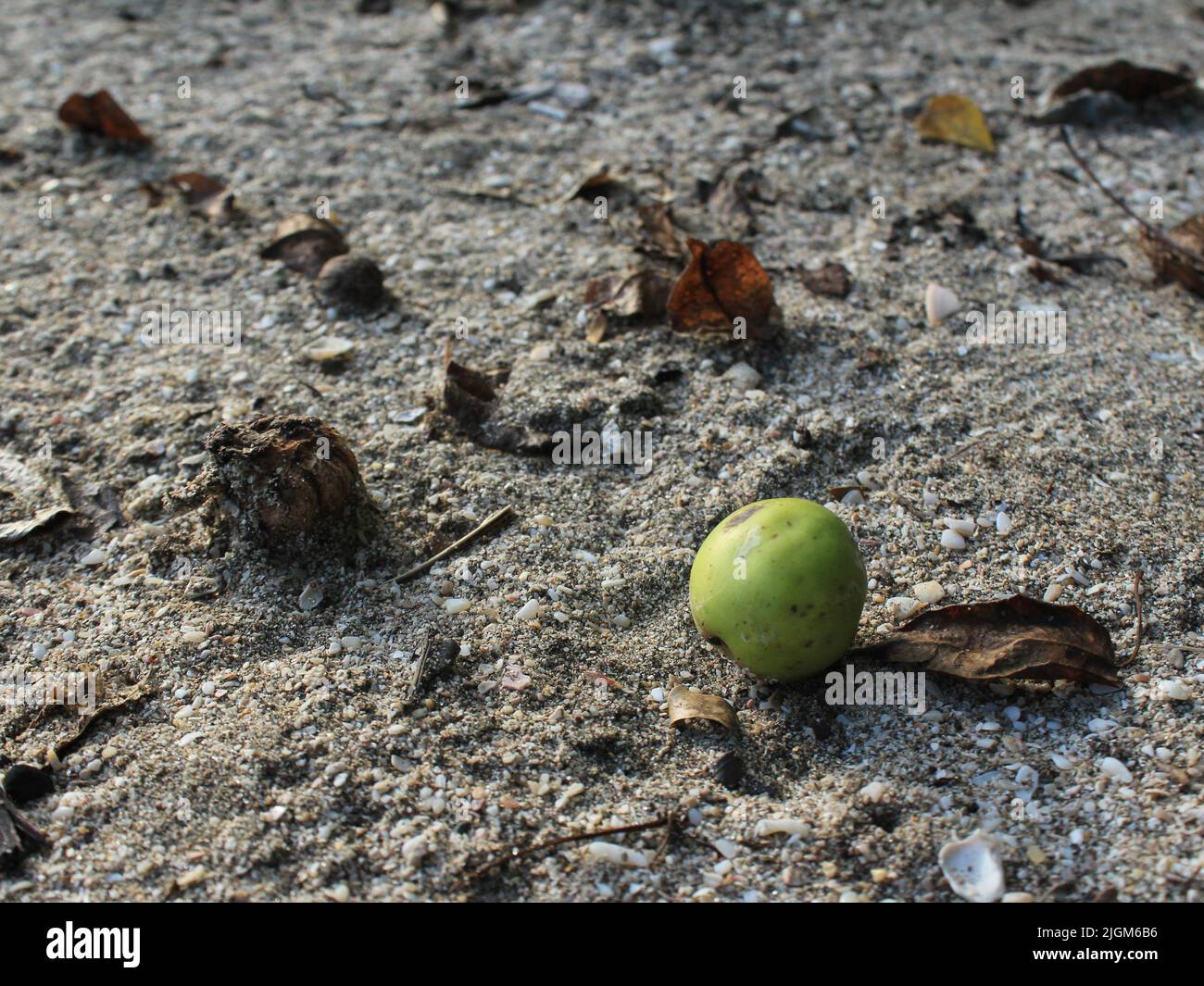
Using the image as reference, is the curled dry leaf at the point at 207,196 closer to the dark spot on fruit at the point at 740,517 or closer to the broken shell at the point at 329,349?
the broken shell at the point at 329,349

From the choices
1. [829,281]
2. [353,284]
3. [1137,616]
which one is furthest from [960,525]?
[353,284]

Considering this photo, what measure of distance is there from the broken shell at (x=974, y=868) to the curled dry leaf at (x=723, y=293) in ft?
6.23

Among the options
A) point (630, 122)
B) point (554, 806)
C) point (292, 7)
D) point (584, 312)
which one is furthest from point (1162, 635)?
point (292, 7)

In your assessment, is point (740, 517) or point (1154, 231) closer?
point (740, 517)

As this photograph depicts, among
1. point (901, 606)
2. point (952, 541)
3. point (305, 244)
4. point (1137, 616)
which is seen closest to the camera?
point (1137, 616)

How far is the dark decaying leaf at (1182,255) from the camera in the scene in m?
4.06

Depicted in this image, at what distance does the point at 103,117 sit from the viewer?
16.4ft

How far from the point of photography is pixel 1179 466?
331 centimetres

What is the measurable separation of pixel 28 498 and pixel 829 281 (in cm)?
270

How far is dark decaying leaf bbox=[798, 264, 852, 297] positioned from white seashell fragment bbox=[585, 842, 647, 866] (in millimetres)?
2299

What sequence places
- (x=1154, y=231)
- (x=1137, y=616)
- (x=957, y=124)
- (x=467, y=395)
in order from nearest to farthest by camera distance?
(x=1137, y=616), (x=467, y=395), (x=1154, y=231), (x=957, y=124)

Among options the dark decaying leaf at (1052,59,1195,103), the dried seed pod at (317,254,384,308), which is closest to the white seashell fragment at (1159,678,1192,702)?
the dried seed pod at (317,254,384,308)

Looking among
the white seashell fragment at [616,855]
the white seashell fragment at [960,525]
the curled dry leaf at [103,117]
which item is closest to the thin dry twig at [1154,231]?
the white seashell fragment at [960,525]

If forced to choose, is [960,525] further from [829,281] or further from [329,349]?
[329,349]
